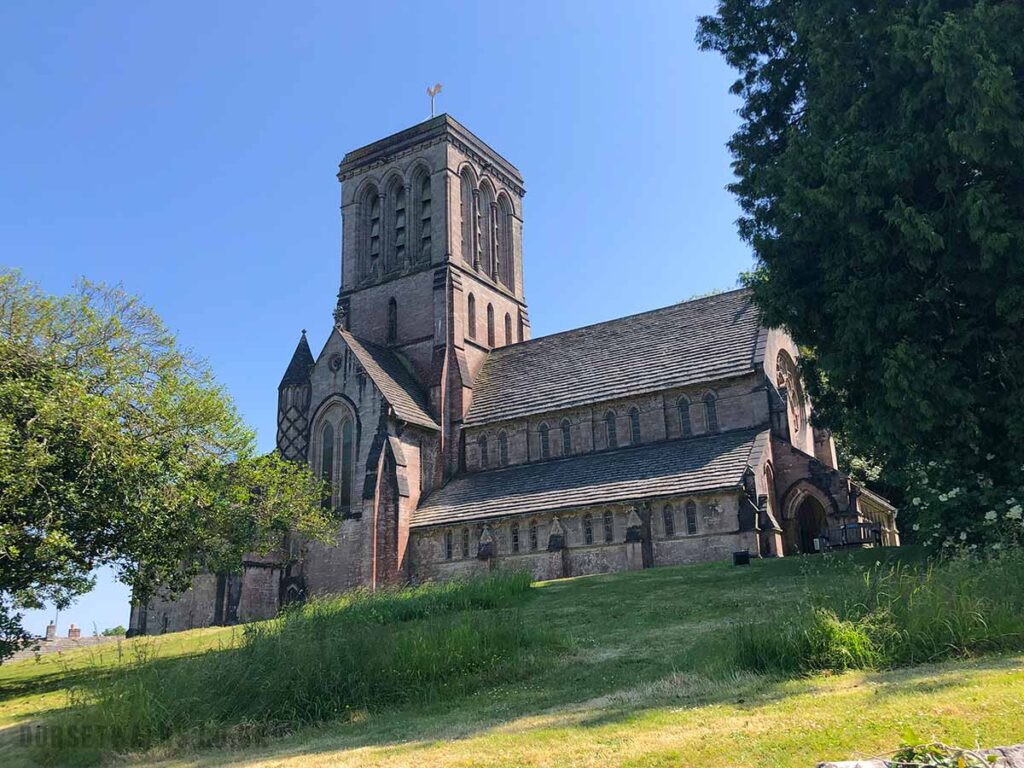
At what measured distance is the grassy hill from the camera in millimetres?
7668

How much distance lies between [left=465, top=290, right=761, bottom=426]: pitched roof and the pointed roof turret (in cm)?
796

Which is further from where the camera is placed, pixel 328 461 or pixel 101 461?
pixel 328 461

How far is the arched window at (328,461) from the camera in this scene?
122 ft

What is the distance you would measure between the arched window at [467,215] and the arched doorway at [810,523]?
70.0ft

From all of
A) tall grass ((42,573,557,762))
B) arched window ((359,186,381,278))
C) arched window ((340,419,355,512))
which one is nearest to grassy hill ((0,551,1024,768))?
tall grass ((42,573,557,762))

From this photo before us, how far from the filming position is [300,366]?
1590 inches

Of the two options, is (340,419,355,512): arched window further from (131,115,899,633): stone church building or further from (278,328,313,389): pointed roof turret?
(278,328,313,389): pointed roof turret

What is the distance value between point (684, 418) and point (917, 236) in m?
18.3

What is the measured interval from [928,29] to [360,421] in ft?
87.7

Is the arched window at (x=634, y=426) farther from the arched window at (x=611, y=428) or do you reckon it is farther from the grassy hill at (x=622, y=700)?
the grassy hill at (x=622, y=700)

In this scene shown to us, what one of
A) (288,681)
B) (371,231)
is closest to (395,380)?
(371,231)

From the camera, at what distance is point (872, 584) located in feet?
43.6

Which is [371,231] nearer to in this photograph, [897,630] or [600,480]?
[600,480]

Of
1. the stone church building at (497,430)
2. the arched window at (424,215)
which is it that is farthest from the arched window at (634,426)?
the arched window at (424,215)
